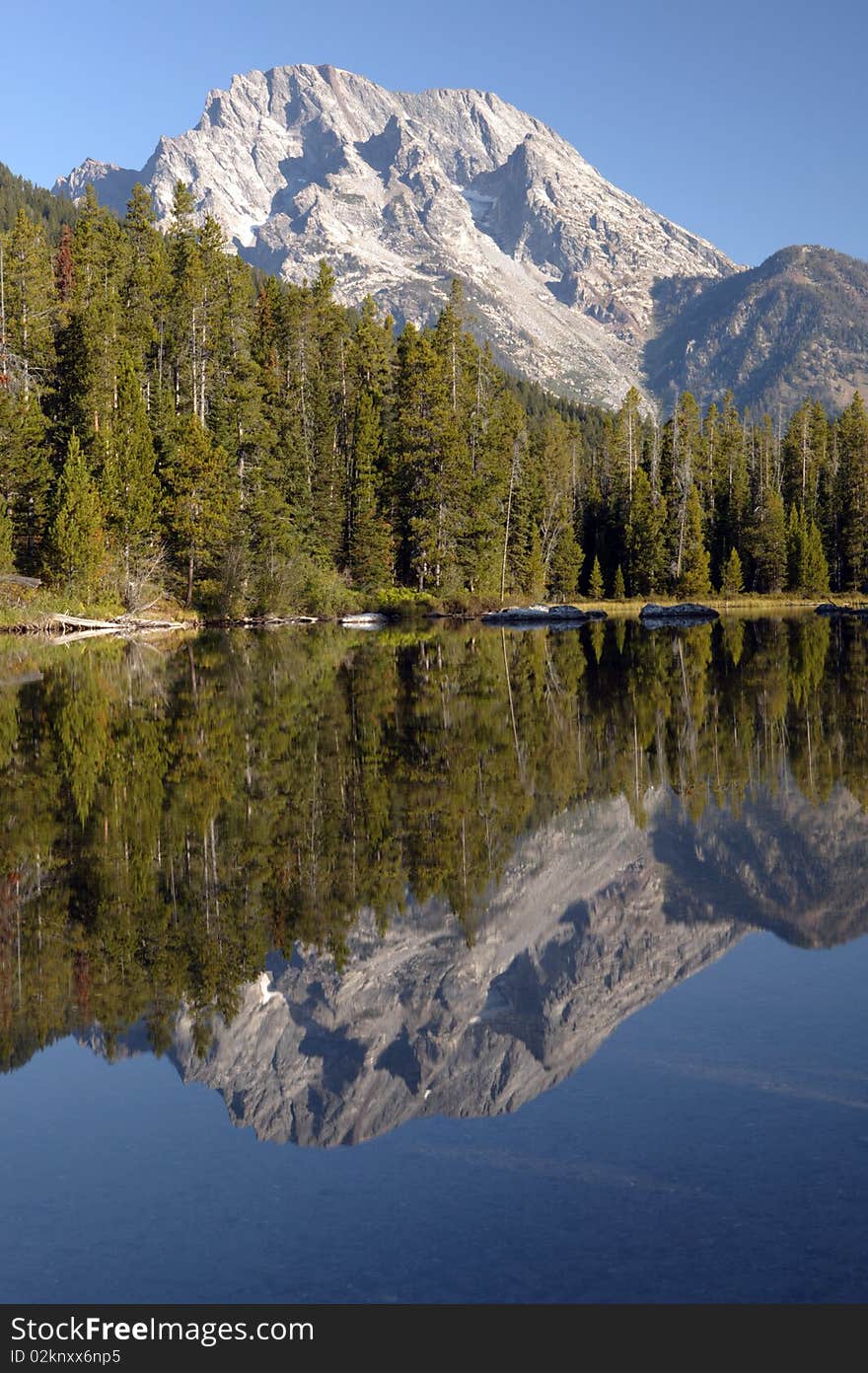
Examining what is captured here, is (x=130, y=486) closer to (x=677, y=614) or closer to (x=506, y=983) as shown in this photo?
(x=677, y=614)

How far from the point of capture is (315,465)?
88938 millimetres

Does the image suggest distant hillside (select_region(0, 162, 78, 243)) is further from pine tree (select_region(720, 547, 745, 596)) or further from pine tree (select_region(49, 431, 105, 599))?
pine tree (select_region(49, 431, 105, 599))

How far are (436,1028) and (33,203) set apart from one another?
17103 centimetres

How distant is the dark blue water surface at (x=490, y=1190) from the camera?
4.84 meters

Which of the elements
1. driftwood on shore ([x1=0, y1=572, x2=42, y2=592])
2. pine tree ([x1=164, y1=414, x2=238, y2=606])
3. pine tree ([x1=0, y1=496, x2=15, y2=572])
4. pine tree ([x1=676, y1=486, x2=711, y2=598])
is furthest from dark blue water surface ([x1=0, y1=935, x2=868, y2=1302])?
pine tree ([x1=676, y1=486, x2=711, y2=598])

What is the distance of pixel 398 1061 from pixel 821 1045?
8.16 ft

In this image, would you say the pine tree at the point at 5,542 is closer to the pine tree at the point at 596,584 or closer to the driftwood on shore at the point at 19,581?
the driftwood on shore at the point at 19,581

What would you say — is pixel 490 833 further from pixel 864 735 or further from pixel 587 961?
pixel 864 735

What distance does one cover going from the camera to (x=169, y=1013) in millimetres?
7758

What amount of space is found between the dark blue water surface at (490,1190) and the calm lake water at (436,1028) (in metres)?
0.02

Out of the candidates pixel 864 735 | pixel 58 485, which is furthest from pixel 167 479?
pixel 864 735

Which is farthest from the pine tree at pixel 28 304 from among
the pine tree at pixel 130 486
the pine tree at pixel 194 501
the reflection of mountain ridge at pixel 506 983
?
the reflection of mountain ridge at pixel 506 983

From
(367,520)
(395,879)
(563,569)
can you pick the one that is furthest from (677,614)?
(395,879)

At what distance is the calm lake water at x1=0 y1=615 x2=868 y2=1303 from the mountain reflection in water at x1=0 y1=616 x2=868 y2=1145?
1.6 inches
